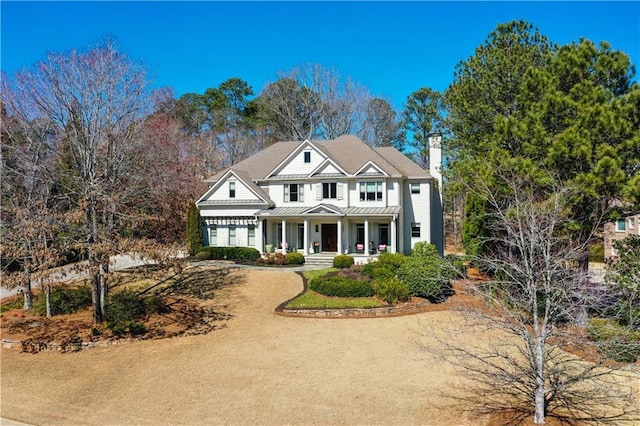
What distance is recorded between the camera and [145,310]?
57.0ft

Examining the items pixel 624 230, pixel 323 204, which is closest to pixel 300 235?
pixel 323 204

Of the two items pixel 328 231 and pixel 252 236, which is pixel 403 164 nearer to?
pixel 328 231

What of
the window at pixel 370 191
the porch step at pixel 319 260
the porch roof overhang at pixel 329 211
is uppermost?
the window at pixel 370 191

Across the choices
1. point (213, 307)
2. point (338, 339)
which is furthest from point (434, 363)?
point (213, 307)

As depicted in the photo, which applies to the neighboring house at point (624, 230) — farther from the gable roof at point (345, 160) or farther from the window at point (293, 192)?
the window at point (293, 192)

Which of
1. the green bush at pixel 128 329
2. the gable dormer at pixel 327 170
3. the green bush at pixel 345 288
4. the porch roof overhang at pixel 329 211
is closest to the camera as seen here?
the green bush at pixel 128 329

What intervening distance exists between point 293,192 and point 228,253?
→ 6.46 meters

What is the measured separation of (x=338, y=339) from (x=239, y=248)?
15957 mm

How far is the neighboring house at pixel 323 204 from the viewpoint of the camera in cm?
2920

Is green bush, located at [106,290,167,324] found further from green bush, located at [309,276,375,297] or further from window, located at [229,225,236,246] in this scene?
window, located at [229,225,236,246]

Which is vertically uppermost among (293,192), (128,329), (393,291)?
(293,192)

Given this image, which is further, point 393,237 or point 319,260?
point 319,260

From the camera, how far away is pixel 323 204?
96.0 feet

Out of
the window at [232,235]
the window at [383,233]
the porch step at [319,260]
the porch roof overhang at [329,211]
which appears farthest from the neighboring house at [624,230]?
the window at [232,235]
